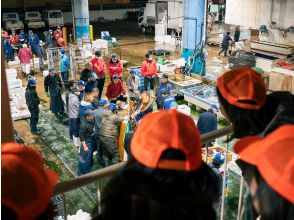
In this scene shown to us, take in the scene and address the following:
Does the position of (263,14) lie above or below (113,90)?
above

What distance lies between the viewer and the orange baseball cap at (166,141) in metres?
1.53

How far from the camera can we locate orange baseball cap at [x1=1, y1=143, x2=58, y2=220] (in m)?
1.41

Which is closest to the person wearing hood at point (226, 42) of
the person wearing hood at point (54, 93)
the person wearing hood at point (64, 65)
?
the person wearing hood at point (64, 65)

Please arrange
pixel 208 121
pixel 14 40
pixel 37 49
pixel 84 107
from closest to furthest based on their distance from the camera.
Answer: pixel 208 121, pixel 84 107, pixel 37 49, pixel 14 40

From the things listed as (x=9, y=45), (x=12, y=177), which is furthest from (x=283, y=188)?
(x=9, y=45)

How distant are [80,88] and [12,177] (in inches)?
382

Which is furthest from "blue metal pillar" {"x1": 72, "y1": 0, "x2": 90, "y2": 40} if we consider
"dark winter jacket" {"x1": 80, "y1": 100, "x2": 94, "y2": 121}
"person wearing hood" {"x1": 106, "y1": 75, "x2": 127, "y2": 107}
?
"dark winter jacket" {"x1": 80, "y1": 100, "x2": 94, "y2": 121}

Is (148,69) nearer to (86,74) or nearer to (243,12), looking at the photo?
(86,74)

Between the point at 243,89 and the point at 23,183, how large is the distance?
61.0 inches

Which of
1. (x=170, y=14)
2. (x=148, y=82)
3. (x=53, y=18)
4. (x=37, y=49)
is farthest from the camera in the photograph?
(x=53, y=18)

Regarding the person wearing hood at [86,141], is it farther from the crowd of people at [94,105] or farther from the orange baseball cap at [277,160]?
the orange baseball cap at [277,160]

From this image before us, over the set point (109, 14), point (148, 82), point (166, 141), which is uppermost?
point (109, 14)

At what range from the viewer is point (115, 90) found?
12047 mm

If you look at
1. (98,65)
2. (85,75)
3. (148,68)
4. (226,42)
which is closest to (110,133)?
(85,75)
